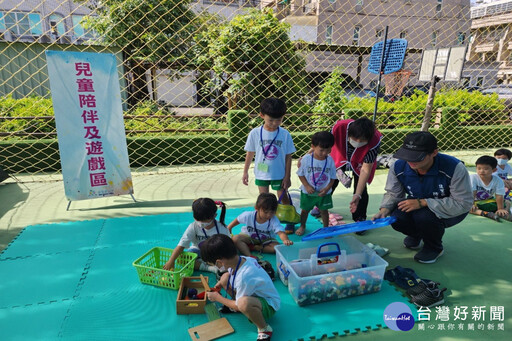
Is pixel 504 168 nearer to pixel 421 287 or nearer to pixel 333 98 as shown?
pixel 421 287

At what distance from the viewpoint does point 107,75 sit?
2.82 meters

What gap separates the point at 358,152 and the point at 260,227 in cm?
86

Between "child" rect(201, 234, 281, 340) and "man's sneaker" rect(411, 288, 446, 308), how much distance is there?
733mm

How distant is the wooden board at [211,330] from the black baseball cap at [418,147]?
1.23 m

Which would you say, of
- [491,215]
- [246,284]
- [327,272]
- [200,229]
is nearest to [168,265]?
[200,229]

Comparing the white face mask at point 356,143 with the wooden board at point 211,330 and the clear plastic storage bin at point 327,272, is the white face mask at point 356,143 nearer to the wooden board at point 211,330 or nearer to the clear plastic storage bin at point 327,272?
the clear plastic storage bin at point 327,272

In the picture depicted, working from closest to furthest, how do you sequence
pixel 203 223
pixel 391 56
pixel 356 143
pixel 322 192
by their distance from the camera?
pixel 203 223 → pixel 356 143 → pixel 322 192 → pixel 391 56

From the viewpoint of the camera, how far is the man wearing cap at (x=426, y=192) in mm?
1783

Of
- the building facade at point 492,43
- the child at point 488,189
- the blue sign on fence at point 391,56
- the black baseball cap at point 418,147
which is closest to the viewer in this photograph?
the black baseball cap at point 418,147

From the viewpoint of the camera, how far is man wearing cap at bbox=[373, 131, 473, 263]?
70.2 inches

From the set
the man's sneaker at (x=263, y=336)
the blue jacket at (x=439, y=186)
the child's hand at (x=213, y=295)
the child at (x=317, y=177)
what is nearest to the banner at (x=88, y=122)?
the child at (x=317, y=177)

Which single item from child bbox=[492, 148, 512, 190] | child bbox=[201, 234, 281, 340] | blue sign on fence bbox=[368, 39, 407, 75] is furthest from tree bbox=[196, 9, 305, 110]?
child bbox=[201, 234, 281, 340]

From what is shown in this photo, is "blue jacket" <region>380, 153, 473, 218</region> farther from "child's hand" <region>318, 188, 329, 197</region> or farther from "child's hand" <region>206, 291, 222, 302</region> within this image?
"child's hand" <region>206, 291, 222, 302</region>

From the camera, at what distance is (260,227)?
2090 mm
